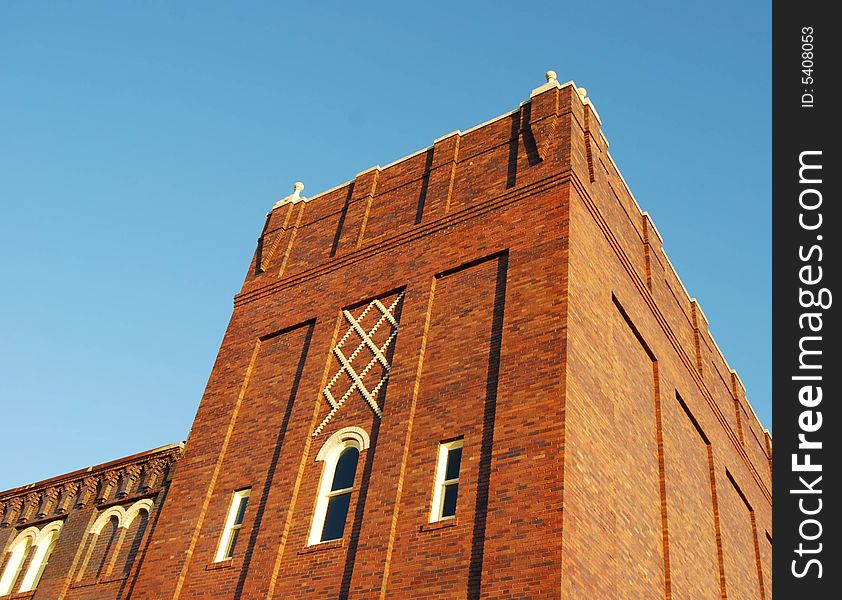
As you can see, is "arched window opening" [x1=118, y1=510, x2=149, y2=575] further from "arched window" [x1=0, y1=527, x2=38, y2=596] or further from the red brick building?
"arched window" [x1=0, y1=527, x2=38, y2=596]

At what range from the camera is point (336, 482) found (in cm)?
1505

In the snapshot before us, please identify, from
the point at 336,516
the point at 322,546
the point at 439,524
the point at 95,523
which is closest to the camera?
the point at 439,524

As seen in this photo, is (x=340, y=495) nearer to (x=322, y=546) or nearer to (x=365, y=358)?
(x=322, y=546)

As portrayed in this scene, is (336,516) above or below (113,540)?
below

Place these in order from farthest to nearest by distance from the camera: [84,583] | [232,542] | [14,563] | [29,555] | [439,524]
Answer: [14,563], [29,555], [84,583], [232,542], [439,524]

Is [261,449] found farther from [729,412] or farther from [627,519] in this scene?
[729,412]

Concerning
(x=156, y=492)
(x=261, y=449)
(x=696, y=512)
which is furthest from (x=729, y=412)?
(x=156, y=492)

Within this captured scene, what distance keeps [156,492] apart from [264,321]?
445 cm

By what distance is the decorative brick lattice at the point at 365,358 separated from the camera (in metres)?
15.9

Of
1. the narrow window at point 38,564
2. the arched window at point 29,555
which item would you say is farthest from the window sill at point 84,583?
the arched window at point 29,555

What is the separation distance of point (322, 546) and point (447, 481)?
7.87 feet

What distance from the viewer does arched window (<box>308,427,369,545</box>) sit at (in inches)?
569

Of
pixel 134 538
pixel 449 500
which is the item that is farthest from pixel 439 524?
pixel 134 538

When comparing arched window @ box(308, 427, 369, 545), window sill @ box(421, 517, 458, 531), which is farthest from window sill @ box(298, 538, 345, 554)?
window sill @ box(421, 517, 458, 531)
